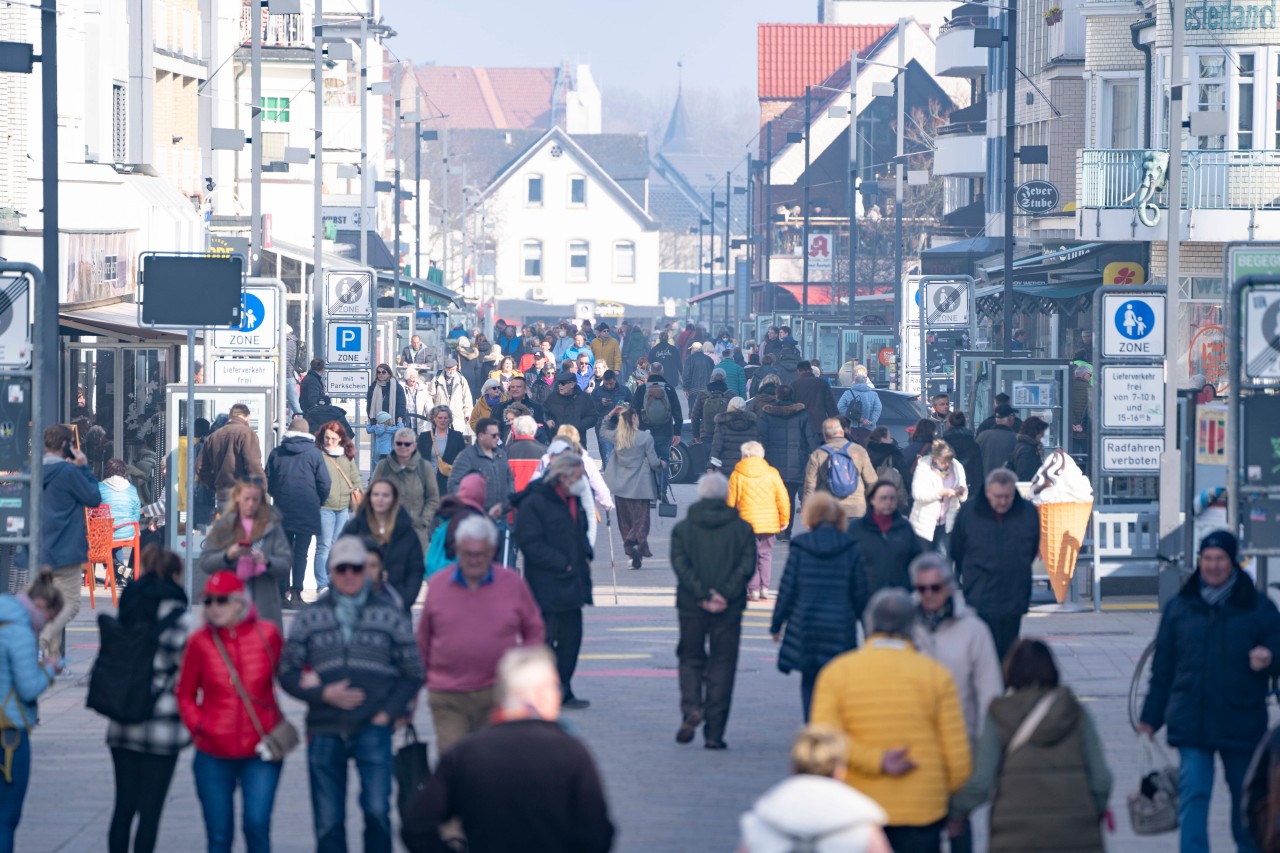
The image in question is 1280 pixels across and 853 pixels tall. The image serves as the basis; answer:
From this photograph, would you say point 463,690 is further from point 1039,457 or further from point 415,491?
point 1039,457

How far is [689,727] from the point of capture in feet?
40.7

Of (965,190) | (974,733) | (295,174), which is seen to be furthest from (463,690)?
(965,190)

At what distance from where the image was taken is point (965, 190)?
66.2 meters

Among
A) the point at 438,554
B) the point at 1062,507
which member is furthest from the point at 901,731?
the point at 1062,507

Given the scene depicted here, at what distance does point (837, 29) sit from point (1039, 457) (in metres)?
90.5

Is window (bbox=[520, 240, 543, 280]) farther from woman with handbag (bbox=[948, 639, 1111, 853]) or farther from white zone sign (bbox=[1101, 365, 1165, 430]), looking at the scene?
woman with handbag (bbox=[948, 639, 1111, 853])

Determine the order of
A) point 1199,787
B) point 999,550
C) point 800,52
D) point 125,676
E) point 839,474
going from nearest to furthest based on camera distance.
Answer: point 125,676 < point 1199,787 < point 999,550 < point 839,474 < point 800,52

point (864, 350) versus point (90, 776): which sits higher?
point (864, 350)

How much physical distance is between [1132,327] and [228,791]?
481 inches

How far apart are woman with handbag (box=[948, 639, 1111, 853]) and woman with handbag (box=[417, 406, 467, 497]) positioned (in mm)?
13496

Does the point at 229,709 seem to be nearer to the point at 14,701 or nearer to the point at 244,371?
the point at 14,701

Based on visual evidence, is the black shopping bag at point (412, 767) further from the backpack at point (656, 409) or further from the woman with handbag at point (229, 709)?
the backpack at point (656, 409)

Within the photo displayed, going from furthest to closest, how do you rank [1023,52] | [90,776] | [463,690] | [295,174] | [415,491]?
1. [295,174]
2. [1023,52]
3. [415,491]
4. [90,776]
5. [463,690]

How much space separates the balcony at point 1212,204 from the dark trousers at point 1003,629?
2178cm
